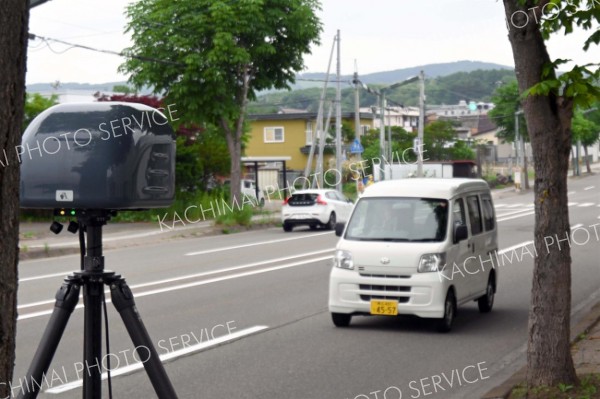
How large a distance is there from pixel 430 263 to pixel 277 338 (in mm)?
2124

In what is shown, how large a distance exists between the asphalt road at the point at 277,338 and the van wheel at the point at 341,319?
0.15m

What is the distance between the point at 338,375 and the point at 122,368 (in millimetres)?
2142

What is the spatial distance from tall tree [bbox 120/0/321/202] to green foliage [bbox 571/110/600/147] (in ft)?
131

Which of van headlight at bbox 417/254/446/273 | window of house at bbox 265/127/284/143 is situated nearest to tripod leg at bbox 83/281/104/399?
van headlight at bbox 417/254/446/273

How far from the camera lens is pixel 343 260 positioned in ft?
39.8

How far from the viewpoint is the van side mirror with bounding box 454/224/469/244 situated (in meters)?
12.4

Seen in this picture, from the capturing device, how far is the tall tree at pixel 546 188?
25.0 ft

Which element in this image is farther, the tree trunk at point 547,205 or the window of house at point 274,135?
the window of house at point 274,135

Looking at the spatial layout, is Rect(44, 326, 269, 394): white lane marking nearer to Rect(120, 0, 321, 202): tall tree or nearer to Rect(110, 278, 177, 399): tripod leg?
Rect(110, 278, 177, 399): tripod leg

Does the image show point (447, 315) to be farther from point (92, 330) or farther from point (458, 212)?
point (92, 330)

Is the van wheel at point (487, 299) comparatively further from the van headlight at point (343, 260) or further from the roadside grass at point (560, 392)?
the roadside grass at point (560, 392)

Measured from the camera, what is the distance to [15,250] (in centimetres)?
298

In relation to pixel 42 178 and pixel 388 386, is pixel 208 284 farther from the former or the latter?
pixel 42 178

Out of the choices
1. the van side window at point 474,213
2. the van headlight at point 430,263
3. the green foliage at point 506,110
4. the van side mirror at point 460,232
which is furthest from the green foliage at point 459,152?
the van headlight at point 430,263
